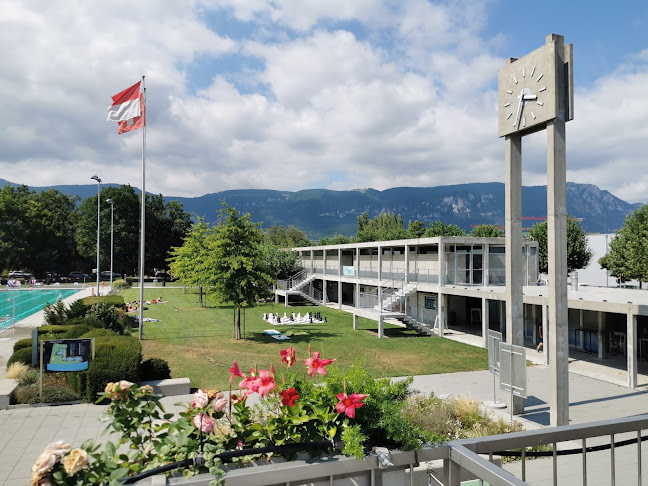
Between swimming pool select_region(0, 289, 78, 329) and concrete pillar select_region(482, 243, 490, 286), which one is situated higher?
concrete pillar select_region(482, 243, 490, 286)

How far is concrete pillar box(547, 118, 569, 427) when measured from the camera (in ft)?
33.4

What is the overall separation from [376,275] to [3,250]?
5734 cm

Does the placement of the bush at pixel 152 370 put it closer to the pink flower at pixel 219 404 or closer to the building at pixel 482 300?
the building at pixel 482 300

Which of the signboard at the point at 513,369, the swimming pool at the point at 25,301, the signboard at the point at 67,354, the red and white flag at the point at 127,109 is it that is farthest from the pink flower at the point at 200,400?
the swimming pool at the point at 25,301

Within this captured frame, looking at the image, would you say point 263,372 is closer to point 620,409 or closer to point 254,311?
point 620,409

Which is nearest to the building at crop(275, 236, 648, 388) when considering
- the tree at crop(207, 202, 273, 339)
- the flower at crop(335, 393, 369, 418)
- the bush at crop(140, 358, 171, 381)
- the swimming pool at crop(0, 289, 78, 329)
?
the tree at crop(207, 202, 273, 339)

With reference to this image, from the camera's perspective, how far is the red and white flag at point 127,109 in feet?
68.3

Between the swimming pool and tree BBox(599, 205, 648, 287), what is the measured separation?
4120 cm

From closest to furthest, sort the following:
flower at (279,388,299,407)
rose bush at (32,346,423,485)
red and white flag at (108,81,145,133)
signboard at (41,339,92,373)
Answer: rose bush at (32,346,423,485), flower at (279,388,299,407), signboard at (41,339,92,373), red and white flag at (108,81,145,133)

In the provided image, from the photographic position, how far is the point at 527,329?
23.7 metres

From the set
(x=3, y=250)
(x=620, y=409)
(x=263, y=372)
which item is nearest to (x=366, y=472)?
(x=263, y=372)

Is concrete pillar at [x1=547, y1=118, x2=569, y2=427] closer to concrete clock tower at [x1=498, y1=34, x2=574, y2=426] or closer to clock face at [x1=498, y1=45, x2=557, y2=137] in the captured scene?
concrete clock tower at [x1=498, y1=34, x2=574, y2=426]

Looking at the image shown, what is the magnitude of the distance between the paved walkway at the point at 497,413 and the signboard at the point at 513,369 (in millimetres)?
837

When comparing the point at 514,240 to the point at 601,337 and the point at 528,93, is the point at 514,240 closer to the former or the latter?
the point at 528,93
